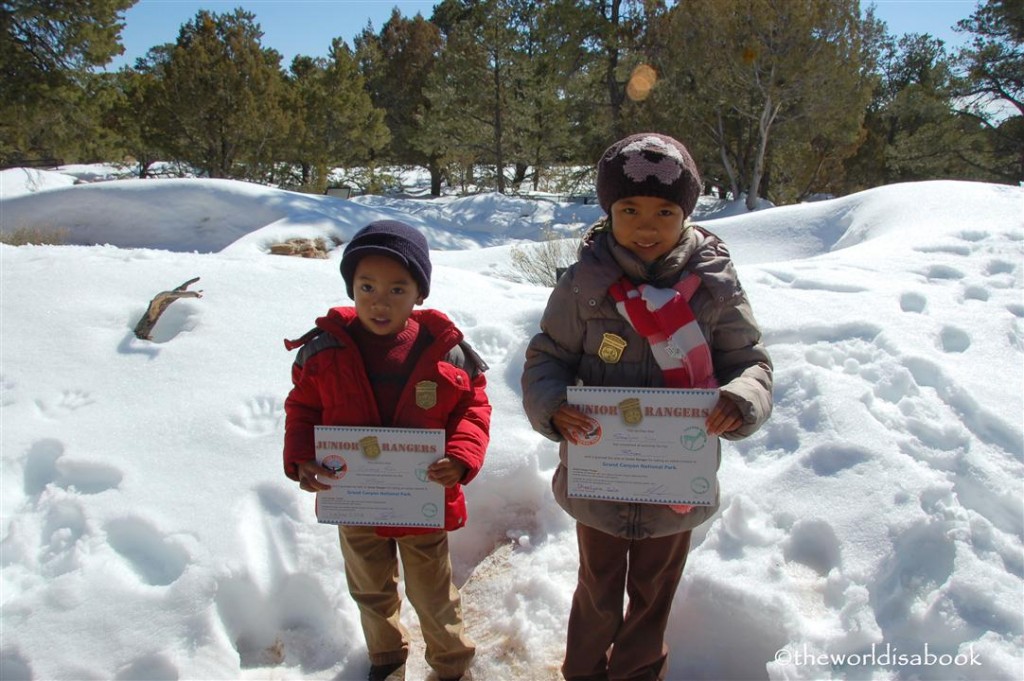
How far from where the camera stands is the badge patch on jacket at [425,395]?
74.7 inches

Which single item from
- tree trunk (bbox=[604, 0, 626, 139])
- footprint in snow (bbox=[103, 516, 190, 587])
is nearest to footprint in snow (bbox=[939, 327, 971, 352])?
footprint in snow (bbox=[103, 516, 190, 587])

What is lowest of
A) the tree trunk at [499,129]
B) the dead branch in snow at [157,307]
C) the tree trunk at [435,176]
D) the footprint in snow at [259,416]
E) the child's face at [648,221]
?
the footprint in snow at [259,416]

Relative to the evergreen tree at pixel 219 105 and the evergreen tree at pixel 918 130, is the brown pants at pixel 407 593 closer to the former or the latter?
the evergreen tree at pixel 219 105

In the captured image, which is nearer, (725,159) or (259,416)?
(259,416)

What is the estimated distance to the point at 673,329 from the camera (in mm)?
1681

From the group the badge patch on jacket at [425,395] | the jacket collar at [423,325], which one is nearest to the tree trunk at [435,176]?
the jacket collar at [423,325]

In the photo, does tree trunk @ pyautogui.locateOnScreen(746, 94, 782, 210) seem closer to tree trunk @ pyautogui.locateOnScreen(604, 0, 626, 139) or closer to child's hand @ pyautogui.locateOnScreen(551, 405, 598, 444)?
tree trunk @ pyautogui.locateOnScreen(604, 0, 626, 139)

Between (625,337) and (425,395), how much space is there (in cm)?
60

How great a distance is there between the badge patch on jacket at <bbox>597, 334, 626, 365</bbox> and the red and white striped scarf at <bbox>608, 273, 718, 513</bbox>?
6cm

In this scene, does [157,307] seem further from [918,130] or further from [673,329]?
[918,130]

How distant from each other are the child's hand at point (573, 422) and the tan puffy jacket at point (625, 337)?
0.07ft

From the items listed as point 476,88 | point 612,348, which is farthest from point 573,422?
point 476,88

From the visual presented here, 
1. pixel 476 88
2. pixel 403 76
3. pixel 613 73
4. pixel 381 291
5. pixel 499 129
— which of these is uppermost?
pixel 403 76

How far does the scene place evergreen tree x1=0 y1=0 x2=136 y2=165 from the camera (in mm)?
12398
